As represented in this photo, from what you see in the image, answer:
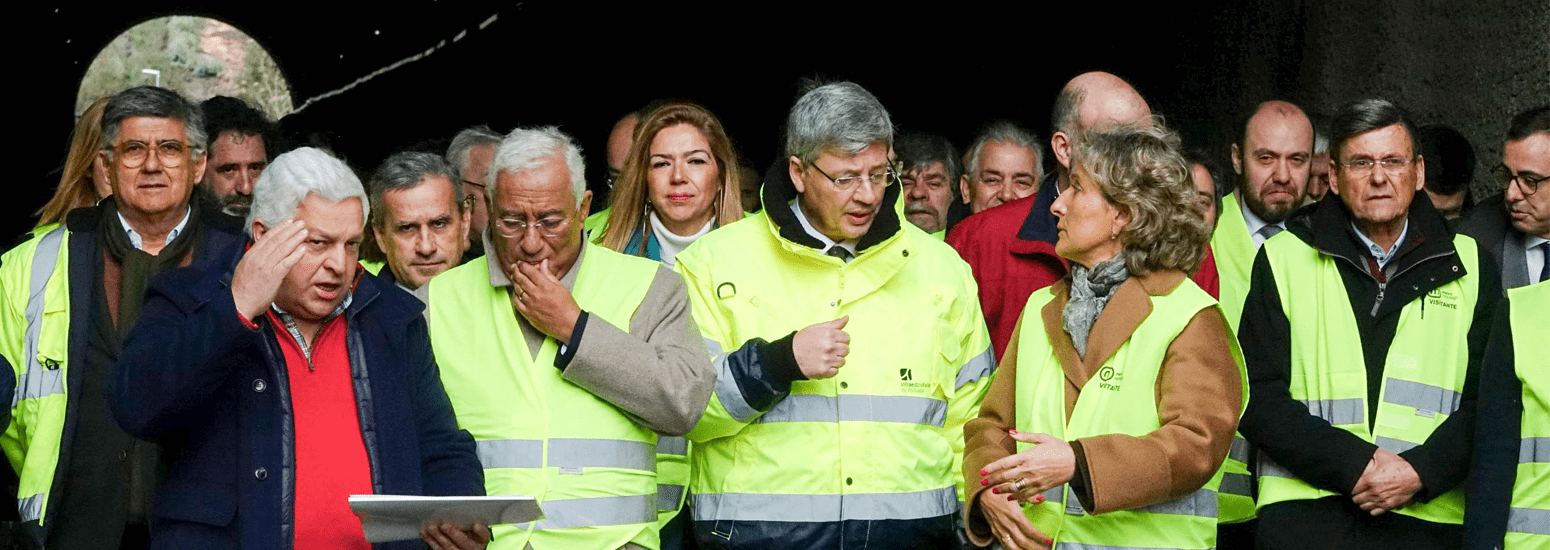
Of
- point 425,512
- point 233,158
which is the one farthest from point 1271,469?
point 233,158

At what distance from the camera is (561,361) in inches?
153

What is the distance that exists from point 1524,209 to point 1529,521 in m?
1.48

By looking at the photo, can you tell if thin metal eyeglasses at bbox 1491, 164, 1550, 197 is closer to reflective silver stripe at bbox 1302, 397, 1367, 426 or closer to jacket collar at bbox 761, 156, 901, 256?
reflective silver stripe at bbox 1302, 397, 1367, 426

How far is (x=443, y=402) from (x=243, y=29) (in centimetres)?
1174

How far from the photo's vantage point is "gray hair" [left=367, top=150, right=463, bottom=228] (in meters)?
5.21

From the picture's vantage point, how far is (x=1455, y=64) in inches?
259

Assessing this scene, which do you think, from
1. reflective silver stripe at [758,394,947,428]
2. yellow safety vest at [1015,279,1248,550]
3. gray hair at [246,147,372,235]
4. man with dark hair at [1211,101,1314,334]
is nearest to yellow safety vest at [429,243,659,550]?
reflective silver stripe at [758,394,947,428]

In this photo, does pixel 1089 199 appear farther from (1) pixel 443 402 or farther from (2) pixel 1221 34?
(2) pixel 1221 34

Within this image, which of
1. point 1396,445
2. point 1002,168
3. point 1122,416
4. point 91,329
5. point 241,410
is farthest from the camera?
point 1002,168

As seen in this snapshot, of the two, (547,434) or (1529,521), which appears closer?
(547,434)

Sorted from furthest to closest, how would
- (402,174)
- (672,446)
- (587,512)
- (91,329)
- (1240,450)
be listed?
(402,174)
(1240,450)
(672,446)
(91,329)
(587,512)

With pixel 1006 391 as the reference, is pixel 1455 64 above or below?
above

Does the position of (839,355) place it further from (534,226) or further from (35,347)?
(35,347)

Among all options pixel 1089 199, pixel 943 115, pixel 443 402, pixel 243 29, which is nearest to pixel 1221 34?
pixel 943 115
